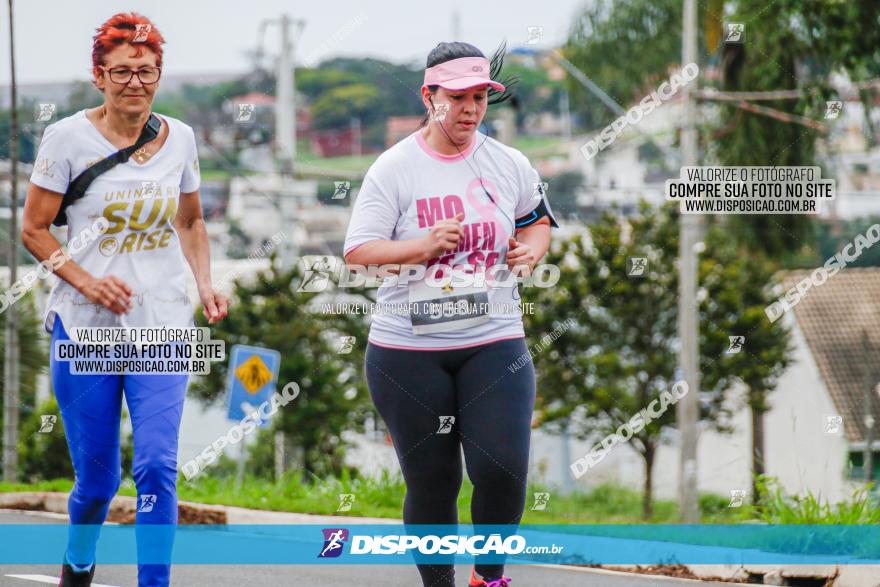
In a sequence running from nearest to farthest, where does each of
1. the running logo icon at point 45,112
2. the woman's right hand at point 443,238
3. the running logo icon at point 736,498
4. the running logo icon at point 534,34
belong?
the woman's right hand at point 443,238 < the running logo icon at point 736,498 < the running logo icon at point 534,34 < the running logo icon at point 45,112

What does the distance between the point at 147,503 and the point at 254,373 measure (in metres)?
8.68

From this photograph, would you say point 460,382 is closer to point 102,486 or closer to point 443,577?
point 443,577

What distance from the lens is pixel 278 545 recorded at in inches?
282

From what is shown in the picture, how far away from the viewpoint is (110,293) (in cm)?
437

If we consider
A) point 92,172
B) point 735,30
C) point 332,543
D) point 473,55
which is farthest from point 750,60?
point 92,172

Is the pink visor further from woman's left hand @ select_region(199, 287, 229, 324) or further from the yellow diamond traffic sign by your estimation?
the yellow diamond traffic sign

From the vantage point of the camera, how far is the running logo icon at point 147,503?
4.31 metres

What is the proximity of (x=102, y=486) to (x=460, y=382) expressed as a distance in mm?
1187

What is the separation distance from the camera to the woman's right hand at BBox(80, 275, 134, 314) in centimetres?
438

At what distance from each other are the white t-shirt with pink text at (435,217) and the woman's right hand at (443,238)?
0.10 metres

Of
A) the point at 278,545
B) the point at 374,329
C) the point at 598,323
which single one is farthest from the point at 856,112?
the point at 374,329

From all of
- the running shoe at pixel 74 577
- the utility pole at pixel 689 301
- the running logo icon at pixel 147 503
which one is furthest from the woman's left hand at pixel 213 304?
the utility pole at pixel 689 301

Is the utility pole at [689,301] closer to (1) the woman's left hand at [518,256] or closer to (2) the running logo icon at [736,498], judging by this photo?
(2) the running logo icon at [736,498]

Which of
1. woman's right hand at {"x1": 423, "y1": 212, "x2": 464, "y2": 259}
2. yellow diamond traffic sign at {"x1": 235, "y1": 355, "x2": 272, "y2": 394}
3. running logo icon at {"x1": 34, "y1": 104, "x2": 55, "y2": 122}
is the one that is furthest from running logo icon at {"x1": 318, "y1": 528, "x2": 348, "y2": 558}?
yellow diamond traffic sign at {"x1": 235, "y1": 355, "x2": 272, "y2": 394}
